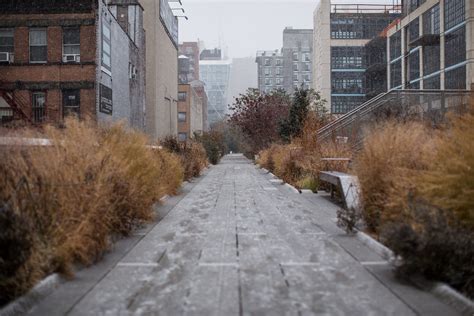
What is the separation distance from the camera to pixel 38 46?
2997 cm

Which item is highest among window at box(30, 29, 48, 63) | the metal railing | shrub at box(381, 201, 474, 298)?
window at box(30, 29, 48, 63)

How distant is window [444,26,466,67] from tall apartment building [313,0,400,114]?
35.6 metres

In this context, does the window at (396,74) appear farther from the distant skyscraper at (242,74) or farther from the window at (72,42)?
the distant skyscraper at (242,74)

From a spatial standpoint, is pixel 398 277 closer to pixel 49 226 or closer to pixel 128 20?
pixel 49 226

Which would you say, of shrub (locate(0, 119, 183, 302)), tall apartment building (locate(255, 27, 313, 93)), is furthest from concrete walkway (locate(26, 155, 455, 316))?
tall apartment building (locate(255, 27, 313, 93))

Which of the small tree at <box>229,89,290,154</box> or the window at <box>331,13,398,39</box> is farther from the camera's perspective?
the window at <box>331,13,398,39</box>

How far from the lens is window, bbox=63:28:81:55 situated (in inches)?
1172

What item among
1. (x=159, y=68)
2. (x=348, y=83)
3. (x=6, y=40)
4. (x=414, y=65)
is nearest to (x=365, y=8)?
(x=348, y=83)

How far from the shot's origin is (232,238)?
362 inches

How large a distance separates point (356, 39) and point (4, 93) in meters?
64.7

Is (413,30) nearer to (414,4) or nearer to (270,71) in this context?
(414,4)

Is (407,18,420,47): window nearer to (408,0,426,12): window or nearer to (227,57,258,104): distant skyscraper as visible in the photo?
(408,0,426,12): window

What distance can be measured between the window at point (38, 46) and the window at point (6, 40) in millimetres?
1038

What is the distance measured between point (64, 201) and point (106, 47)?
1000 inches
